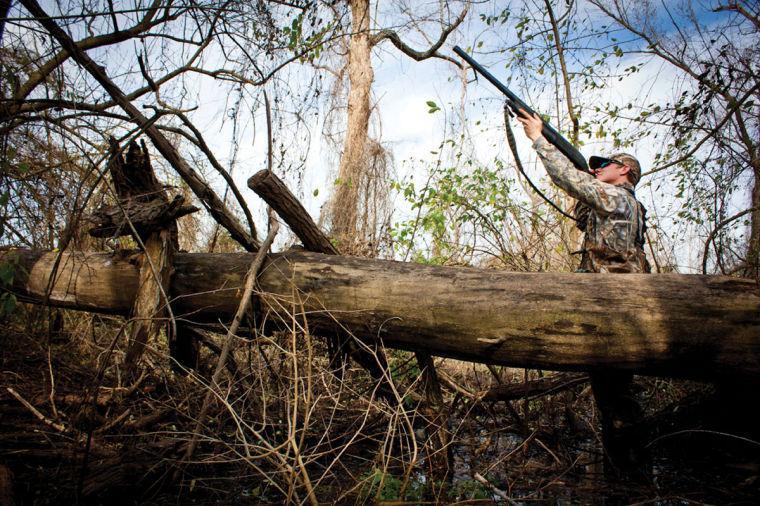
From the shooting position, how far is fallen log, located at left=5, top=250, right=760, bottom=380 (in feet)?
6.72

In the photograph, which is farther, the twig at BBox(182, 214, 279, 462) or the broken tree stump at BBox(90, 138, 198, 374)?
the broken tree stump at BBox(90, 138, 198, 374)

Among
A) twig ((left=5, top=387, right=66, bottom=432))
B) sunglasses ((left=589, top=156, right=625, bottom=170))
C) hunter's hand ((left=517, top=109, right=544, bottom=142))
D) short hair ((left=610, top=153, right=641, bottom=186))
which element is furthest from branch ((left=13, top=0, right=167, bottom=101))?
short hair ((left=610, top=153, right=641, bottom=186))

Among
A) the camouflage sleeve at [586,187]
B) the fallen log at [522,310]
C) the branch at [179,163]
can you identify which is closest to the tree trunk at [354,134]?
the branch at [179,163]

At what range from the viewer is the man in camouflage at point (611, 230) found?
104 inches

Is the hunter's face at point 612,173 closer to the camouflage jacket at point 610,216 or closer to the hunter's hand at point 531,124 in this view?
the camouflage jacket at point 610,216

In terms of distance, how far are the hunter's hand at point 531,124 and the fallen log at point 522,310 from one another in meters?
1.40

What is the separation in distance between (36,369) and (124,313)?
112 centimetres

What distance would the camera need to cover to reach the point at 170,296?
2.76 metres

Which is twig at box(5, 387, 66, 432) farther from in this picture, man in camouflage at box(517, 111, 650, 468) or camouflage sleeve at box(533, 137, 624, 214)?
camouflage sleeve at box(533, 137, 624, 214)

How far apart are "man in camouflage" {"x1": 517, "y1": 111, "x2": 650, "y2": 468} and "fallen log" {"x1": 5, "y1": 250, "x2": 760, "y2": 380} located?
0.56 metres

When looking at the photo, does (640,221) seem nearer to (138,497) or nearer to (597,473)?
(597,473)

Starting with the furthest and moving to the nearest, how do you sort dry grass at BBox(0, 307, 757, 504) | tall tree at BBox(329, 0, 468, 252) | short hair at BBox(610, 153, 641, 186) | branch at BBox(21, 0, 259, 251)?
1. tall tree at BBox(329, 0, 468, 252)
2. short hair at BBox(610, 153, 641, 186)
3. branch at BBox(21, 0, 259, 251)
4. dry grass at BBox(0, 307, 757, 504)

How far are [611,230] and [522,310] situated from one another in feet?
3.90

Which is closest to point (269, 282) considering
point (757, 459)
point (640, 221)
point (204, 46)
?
point (204, 46)
